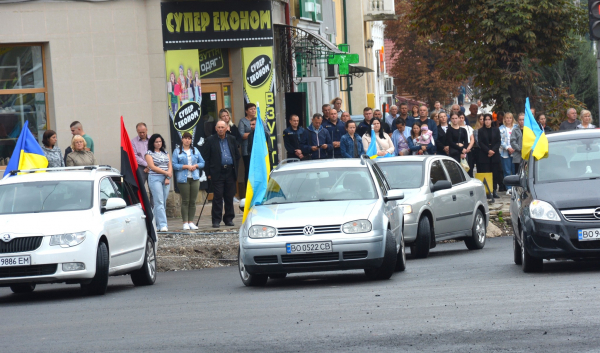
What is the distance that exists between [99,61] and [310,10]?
9.11m

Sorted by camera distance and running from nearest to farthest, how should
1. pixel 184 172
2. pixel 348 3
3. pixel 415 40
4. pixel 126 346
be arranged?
1. pixel 126 346
2. pixel 184 172
3. pixel 348 3
4. pixel 415 40

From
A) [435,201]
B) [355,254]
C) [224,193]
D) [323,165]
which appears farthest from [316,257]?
[224,193]

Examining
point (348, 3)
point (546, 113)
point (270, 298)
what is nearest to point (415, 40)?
point (348, 3)

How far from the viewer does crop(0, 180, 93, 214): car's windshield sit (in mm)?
13109

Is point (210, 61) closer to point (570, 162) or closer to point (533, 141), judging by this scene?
point (533, 141)

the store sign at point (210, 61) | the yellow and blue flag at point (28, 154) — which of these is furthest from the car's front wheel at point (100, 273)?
the store sign at point (210, 61)

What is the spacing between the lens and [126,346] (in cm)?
836

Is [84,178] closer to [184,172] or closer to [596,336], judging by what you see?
[184,172]

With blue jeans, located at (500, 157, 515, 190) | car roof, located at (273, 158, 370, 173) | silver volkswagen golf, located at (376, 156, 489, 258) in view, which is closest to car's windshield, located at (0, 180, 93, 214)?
car roof, located at (273, 158, 370, 173)

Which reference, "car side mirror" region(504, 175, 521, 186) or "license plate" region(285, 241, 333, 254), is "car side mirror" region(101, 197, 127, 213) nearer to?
"license plate" region(285, 241, 333, 254)

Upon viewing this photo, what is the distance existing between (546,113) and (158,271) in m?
15.1

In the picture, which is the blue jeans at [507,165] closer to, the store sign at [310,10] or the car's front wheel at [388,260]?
the store sign at [310,10]

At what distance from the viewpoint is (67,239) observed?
12.4m

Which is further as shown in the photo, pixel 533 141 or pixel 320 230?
pixel 533 141
